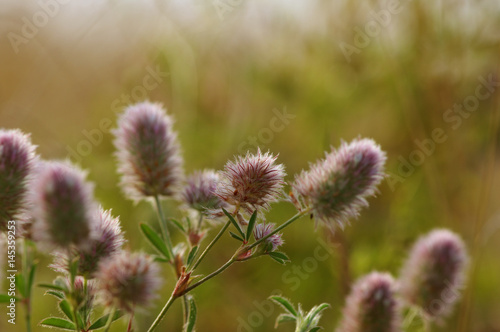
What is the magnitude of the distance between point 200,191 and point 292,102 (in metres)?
1.73

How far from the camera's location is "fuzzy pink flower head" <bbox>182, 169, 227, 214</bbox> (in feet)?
3.14

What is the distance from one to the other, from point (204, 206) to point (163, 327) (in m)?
1.12

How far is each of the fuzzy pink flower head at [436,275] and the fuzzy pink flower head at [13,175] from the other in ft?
3.49

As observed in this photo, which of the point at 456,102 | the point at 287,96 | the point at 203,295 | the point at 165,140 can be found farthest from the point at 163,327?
the point at 456,102

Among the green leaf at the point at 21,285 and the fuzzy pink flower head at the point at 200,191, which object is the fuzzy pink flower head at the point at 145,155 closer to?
the fuzzy pink flower head at the point at 200,191

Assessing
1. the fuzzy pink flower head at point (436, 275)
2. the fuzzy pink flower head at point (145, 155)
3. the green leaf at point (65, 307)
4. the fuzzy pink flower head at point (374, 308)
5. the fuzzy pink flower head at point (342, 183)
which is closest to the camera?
the green leaf at point (65, 307)

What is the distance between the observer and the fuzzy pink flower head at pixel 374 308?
4.11 ft

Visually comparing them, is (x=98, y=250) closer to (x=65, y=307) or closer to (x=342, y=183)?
(x=65, y=307)

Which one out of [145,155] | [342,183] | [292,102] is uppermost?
[292,102]

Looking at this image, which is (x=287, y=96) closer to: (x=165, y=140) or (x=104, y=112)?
(x=104, y=112)

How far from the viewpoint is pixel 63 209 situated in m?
0.65

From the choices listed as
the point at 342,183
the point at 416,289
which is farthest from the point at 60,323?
the point at 416,289

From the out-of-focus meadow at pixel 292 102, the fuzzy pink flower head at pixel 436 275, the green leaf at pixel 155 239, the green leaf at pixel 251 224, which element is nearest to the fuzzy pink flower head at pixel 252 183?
the green leaf at pixel 251 224

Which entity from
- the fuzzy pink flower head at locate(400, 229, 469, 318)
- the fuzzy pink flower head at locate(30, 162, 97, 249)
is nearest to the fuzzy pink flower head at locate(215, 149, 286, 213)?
the fuzzy pink flower head at locate(30, 162, 97, 249)
